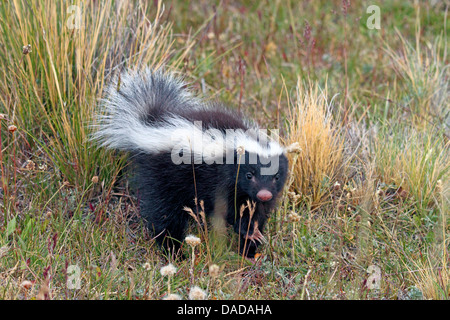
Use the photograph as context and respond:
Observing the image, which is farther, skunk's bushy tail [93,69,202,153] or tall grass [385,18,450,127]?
tall grass [385,18,450,127]

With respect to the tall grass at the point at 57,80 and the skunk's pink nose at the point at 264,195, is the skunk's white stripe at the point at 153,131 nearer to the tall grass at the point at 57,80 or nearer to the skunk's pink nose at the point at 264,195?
the tall grass at the point at 57,80

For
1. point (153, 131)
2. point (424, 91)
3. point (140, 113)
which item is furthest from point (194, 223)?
point (424, 91)

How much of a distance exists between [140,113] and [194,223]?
968 mm

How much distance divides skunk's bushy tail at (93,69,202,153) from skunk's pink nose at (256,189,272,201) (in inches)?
33.2

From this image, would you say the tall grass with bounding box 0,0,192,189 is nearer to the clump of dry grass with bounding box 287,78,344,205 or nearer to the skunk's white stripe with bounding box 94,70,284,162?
the skunk's white stripe with bounding box 94,70,284,162

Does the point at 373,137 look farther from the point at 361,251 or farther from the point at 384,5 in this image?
the point at 384,5

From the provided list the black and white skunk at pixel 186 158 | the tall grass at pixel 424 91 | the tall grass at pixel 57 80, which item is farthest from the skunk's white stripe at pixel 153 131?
the tall grass at pixel 424 91

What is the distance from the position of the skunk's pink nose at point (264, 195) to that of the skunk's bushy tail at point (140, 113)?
0.84 meters

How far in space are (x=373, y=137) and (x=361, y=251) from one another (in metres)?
1.61

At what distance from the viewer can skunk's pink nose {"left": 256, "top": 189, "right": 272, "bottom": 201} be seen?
12.5 feet

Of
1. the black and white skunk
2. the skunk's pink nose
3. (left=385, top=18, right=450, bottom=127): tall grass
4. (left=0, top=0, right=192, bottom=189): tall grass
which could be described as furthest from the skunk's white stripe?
(left=385, top=18, right=450, bottom=127): tall grass

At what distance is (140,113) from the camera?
4578 millimetres

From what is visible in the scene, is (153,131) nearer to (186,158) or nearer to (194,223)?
(186,158)
